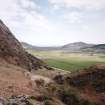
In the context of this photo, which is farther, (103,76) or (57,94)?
(103,76)

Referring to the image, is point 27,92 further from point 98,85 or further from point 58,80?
point 58,80

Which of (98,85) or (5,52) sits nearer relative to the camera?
(98,85)

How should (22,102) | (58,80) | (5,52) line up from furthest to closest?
(5,52) → (58,80) → (22,102)

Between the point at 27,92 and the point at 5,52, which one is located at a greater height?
the point at 5,52

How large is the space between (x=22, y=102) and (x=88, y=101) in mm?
7632

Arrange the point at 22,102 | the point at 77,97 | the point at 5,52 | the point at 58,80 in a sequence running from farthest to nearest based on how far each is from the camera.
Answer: the point at 5,52 < the point at 58,80 < the point at 77,97 < the point at 22,102

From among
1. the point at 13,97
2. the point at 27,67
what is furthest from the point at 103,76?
the point at 27,67

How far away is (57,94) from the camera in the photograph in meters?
30.2

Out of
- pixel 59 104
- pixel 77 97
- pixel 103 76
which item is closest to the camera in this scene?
pixel 59 104

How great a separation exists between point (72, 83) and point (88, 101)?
Result: 10551 mm

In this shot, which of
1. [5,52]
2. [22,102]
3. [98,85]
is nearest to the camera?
[22,102]

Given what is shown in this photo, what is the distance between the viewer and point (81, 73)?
3994 cm

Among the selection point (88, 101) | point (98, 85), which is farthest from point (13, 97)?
point (98, 85)

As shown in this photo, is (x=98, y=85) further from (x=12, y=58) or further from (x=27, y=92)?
(x=12, y=58)
